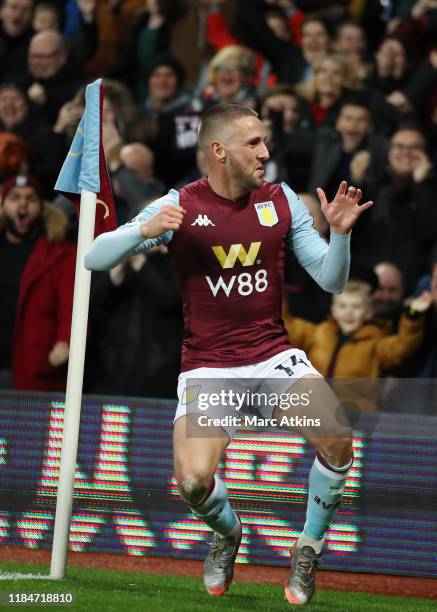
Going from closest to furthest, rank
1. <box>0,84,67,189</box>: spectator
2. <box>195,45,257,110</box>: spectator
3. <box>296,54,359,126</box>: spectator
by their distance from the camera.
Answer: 1. <box>296,54,359,126</box>: spectator
2. <box>195,45,257,110</box>: spectator
3. <box>0,84,67,189</box>: spectator

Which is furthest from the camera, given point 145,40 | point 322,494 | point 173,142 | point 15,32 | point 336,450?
point 15,32

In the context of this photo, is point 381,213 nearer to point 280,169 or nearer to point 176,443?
point 280,169

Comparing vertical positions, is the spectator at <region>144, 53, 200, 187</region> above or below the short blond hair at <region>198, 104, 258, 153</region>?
below

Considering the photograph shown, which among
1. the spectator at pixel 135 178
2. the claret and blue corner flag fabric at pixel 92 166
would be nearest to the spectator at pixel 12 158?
the spectator at pixel 135 178

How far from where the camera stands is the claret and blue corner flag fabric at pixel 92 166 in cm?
788

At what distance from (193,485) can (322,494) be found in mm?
693

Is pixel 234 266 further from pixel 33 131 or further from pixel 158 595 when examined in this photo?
pixel 33 131

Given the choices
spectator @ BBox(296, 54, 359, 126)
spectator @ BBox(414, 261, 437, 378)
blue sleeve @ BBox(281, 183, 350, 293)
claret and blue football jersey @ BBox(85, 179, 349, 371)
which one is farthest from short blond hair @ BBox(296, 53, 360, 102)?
claret and blue football jersey @ BBox(85, 179, 349, 371)

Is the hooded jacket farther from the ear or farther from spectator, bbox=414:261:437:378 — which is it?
the ear

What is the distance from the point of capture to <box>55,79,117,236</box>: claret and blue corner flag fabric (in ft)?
25.9

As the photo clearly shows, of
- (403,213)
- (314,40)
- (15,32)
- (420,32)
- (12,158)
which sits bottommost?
(12,158)

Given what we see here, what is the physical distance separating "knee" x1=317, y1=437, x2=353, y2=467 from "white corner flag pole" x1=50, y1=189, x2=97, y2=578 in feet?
4.77

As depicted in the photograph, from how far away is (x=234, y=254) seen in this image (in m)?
7.22

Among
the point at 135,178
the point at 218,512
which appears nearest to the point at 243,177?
the point at 218,512
